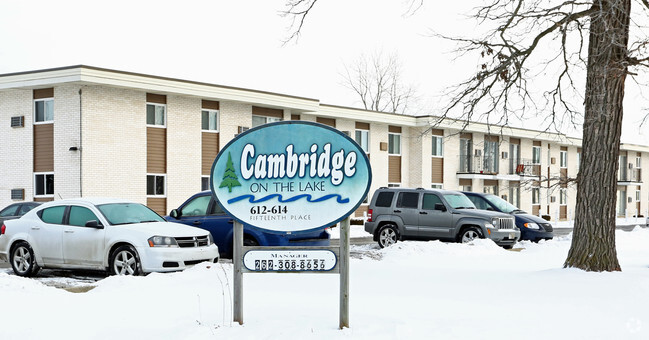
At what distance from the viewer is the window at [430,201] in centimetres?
2120

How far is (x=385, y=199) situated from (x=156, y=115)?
42.7 ft

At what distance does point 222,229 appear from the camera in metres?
15.7

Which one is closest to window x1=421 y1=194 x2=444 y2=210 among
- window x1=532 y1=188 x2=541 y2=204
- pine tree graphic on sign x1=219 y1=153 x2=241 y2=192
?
pine tree graphic on sign x1=219 y1=153 x2=241 y2=192

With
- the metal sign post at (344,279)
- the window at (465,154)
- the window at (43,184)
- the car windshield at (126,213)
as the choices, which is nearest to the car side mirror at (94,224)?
the car windshield at (126,213)

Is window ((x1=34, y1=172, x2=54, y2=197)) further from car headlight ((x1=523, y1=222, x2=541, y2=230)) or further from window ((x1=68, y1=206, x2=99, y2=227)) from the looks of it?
car headlight ((x1=523, y1=222, x2=541, y2=230))

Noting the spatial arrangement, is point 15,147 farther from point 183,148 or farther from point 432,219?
point 432,219

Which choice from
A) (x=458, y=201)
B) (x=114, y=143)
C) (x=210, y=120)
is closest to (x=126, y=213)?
(x=458, y=201)

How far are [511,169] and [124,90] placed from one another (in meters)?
30.4

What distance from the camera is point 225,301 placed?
9.55m

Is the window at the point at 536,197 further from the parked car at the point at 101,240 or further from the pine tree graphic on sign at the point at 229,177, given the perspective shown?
the pine tree graphic on sign at the point at 229,177

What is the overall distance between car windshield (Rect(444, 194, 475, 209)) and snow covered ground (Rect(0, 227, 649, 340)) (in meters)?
7.48

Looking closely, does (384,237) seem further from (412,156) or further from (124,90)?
(412,156)

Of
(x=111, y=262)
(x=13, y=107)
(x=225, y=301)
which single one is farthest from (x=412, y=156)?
(x=225, y=301)

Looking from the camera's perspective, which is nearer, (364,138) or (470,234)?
(470,234)
